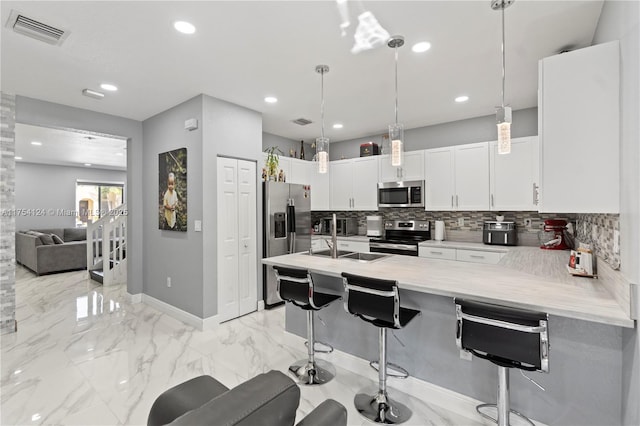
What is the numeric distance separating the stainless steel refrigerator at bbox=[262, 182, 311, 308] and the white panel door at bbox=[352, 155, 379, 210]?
1006mm

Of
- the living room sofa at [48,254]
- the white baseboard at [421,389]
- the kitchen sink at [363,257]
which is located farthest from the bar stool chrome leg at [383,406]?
the living room sofa at [48,254]

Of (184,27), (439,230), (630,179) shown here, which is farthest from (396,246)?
(184,27)

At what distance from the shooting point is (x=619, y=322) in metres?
1.39

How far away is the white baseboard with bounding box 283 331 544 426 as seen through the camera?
2.10 meters

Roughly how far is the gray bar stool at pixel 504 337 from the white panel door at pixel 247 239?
2.96 metres

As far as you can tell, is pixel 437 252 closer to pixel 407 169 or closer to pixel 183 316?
pixel 407 169

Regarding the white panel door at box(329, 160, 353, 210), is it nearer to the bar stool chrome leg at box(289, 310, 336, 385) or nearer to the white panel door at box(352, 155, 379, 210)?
the white panel door at box(352, 155, 379, 210)

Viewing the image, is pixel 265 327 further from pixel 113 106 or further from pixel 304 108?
pixel 113 106

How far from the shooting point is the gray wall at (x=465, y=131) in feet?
13.8

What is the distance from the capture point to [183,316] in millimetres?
3885

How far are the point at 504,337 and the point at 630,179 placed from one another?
93 centimetres

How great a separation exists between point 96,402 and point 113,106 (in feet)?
10.9

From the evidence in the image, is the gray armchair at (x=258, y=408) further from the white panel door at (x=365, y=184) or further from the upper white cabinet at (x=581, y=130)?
the white panel door at (x=365, y=184)

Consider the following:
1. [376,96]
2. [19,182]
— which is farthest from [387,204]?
[19,182]
